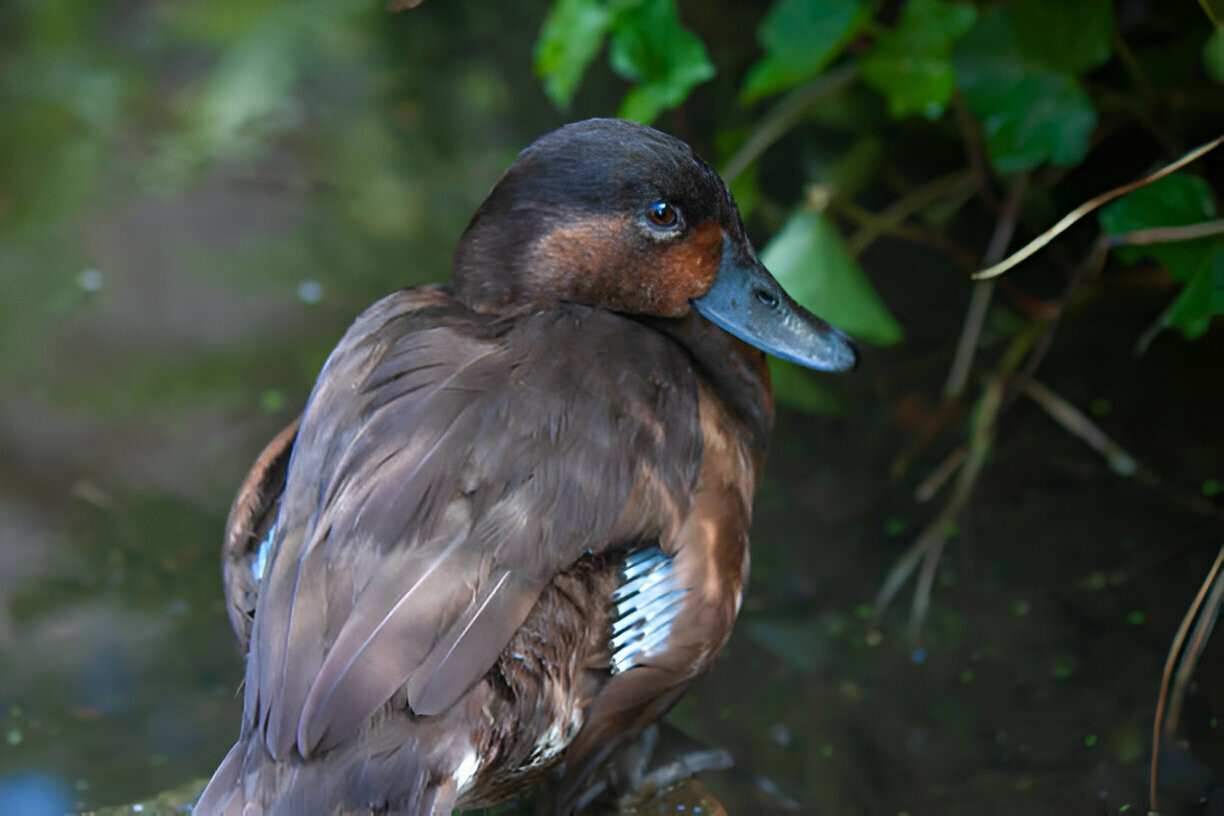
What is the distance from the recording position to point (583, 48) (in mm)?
2541

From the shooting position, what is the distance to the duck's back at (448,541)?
1.41m

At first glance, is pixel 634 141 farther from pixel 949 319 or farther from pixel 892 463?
pixel 949 319

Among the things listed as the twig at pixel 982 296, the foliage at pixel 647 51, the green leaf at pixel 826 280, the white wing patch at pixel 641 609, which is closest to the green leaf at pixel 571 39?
the foliage at pixel 647 51

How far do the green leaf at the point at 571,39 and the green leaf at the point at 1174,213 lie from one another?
898mm

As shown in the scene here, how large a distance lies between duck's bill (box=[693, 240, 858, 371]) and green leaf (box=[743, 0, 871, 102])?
70cm

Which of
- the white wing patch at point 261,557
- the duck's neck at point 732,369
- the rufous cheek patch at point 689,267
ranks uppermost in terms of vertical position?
the rufous cheek patch at point 689,267

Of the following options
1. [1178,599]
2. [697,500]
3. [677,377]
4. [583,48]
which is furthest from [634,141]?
[1178,599]

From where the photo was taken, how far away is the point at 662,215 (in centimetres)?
184

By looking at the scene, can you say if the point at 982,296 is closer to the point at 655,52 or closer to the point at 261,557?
the point at 655,52

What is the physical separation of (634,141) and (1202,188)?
2.71ft

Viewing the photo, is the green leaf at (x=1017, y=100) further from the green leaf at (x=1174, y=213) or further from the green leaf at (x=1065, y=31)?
the green leaf at (x=1174, y=213)

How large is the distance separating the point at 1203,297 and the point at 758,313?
618 mm

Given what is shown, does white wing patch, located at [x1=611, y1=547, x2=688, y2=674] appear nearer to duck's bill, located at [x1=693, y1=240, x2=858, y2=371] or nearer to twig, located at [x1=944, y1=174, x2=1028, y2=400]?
duck's bill, located at [x1=693, y1=240, x2=858, y2=371]

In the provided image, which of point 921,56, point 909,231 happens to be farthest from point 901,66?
point 909,231
